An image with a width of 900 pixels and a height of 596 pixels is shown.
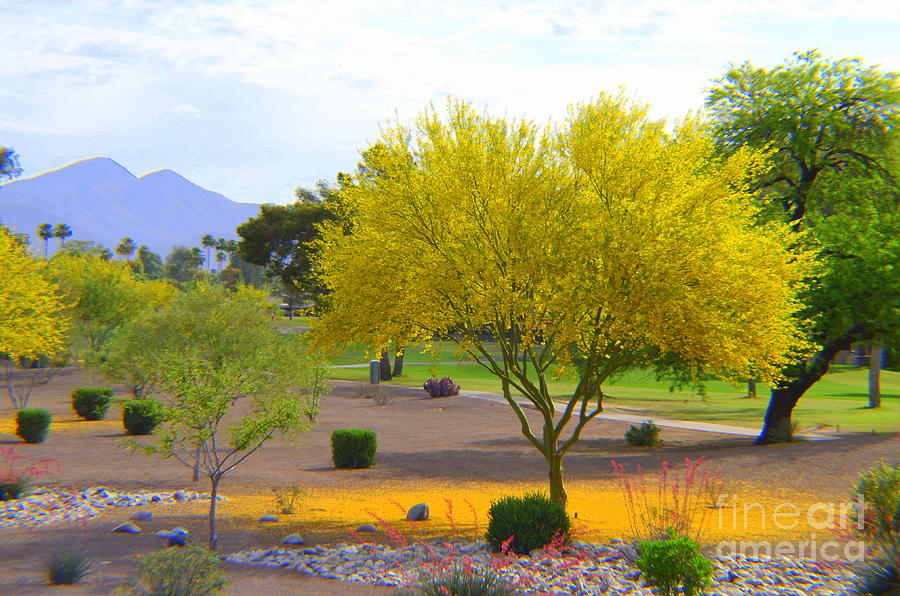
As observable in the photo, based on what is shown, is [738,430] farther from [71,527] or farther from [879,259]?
[71,527]

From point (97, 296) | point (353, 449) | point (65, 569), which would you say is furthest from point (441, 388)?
point (65, 569)

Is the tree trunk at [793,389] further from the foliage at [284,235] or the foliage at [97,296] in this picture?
the foliage at [97,296]

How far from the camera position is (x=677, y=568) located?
8828mm

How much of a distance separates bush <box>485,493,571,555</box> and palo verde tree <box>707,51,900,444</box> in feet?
39.2

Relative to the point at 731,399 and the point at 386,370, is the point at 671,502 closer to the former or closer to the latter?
the point at 731,399

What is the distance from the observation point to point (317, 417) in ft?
105

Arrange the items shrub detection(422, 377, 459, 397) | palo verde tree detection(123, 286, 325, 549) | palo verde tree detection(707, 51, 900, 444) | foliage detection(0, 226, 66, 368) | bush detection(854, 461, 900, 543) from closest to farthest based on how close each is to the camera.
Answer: bush detection(854, 461, 900, 543)
palo verde tree detection(123, 286, 325, 549)
palo verde tree detection(707, 51, 900, 444)
foliage detection(0, 226, 66, 368)
shrub detection(422, 377, 459, 397)

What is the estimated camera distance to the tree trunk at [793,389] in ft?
72.3

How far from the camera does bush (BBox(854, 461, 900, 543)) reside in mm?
10555

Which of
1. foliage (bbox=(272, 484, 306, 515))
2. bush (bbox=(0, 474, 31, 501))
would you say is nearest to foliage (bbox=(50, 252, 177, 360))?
bush (bbox=(0, 474, 31, 501))

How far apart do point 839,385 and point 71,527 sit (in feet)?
184

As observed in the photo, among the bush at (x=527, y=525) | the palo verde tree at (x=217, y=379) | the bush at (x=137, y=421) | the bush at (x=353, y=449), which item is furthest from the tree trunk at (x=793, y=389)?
the bush at (x=137, y=421)

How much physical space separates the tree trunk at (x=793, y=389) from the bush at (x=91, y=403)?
26145mm

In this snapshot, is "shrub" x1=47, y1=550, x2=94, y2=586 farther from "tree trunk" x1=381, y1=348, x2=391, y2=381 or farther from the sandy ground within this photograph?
"tree trunk" x1=381, y1=348, x2=391, y2=381
